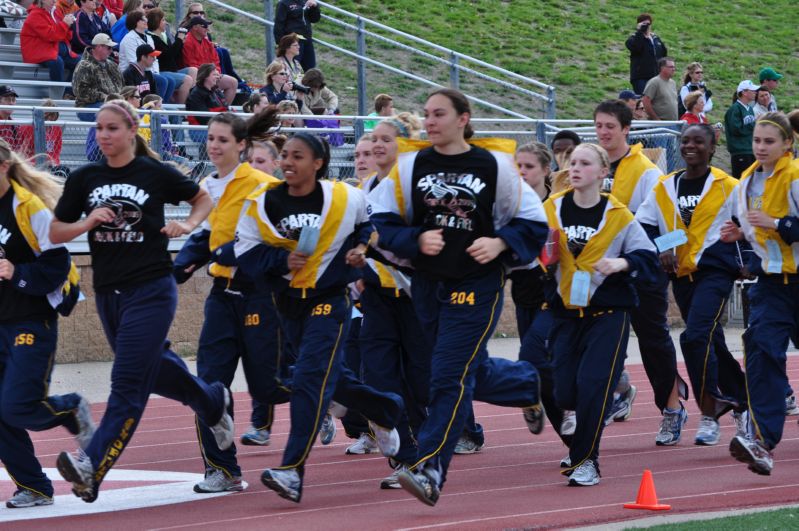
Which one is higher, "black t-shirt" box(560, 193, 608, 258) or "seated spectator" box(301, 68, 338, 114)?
"black t-shirt" box(560, 193, 608, 258)

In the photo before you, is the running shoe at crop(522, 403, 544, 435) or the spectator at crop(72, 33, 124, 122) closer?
the running shoe at crop(522, 403, 544, 435)

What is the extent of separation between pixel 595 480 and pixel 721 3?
99.5ft

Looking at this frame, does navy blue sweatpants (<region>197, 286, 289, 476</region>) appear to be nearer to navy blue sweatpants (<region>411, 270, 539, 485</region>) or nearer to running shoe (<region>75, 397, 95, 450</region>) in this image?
running shoe (<region>75, 397, 95, 450</region>)

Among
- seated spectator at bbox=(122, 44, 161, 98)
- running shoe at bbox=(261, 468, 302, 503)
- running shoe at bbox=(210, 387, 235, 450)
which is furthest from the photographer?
seated spectator at bbox=(122, 44, 161, 98)

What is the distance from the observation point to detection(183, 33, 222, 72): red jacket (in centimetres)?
1812

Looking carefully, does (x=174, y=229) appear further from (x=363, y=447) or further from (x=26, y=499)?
(x=363, y=447)

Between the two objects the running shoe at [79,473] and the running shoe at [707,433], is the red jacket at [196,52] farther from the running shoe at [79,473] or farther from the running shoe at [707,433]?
the running shoe at [79,473]

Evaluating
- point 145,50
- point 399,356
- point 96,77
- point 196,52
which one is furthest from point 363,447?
point 196,52

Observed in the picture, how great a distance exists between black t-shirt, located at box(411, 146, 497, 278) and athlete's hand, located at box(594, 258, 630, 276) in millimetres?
950

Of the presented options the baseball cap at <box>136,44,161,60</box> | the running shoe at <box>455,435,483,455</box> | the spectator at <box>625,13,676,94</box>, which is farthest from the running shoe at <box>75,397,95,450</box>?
the spectator at <box>625,13,676,94</box>

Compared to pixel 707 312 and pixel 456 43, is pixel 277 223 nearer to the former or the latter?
pixel 707 312

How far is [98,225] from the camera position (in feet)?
22.8

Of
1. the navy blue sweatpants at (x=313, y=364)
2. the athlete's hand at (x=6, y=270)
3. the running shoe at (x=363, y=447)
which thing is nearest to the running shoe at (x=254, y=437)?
the running shoe at (x=363, y=447)

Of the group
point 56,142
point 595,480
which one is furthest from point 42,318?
point 56,142
